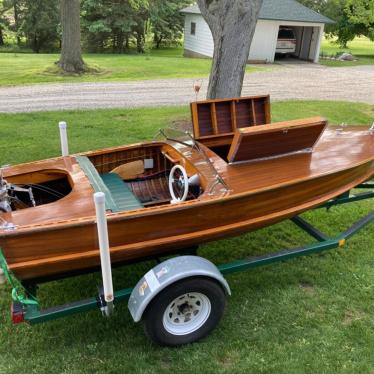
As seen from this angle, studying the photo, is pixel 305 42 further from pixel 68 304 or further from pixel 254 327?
pixel 68 304

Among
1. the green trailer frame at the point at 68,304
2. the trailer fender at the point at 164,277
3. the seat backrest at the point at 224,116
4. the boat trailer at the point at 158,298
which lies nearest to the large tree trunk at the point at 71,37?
the seat backrest at the point at 224,116

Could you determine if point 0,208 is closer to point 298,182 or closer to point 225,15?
point 298,182

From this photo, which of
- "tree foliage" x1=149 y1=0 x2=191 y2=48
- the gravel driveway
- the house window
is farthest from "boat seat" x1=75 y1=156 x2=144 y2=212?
"tree foliage" x1=149 y1=0 x2=191 y2=48

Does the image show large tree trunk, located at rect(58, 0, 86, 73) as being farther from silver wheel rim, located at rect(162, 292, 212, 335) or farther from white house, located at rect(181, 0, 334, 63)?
silver wheel rim, located at rect(162, 292, 212, 335)

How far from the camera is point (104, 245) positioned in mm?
2658

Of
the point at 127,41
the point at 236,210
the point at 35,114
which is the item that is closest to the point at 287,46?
the point at 127,41

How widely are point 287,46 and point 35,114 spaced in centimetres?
1731

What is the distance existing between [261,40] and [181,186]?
19.6m

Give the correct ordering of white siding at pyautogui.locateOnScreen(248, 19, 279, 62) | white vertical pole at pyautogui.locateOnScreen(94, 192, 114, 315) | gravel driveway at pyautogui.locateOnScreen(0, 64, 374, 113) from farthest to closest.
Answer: white siding at pyautogui.locateOnScreen(248, 19, 279, 62) < gravel driveway at pyautogui.locateOnScreen(0, 64, 374, 113) < white vertical pole at pyautogui.locateOnScreen(94, 192, 114, 315)

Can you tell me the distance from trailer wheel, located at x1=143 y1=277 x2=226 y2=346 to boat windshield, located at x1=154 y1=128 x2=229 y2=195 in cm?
79

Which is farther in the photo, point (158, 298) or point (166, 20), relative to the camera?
point (166, 20)

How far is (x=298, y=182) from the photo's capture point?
3688 millimetres

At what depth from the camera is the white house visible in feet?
70.6

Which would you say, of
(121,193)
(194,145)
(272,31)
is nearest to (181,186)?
(194,145)
